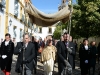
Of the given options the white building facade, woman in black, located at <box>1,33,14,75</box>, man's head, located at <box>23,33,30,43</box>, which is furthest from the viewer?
the white building facade

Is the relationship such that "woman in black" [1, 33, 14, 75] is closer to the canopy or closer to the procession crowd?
the procession crowd

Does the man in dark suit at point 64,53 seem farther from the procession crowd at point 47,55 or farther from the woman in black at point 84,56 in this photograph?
the woman in black at point 84,56

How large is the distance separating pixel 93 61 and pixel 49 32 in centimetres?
7697

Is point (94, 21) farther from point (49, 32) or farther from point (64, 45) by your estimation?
point (49, 32)

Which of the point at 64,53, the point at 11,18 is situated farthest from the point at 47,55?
the point at 11,18

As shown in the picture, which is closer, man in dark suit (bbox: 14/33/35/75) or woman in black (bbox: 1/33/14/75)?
man in dark suit (bbox: 14/33/35/75)

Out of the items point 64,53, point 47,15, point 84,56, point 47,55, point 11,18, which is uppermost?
point 11,18

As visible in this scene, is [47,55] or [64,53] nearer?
[64,53]

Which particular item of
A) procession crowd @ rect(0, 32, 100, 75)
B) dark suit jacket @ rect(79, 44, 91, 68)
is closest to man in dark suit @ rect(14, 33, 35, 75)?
procession crowd @ rect(0, 32, 100, 75)

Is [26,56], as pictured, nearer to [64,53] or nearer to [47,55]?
[64,53]

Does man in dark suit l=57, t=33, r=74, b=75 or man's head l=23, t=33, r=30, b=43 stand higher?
man's head l=23, t=33, r=30, b=43

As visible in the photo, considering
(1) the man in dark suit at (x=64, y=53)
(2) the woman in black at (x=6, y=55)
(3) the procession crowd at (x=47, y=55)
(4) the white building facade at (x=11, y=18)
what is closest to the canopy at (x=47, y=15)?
(3) the procession crowd at (x=47, y=55)

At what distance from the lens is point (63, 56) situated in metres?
8.08

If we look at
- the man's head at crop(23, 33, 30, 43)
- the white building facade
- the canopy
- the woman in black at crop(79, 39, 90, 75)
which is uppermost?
the white building facade
